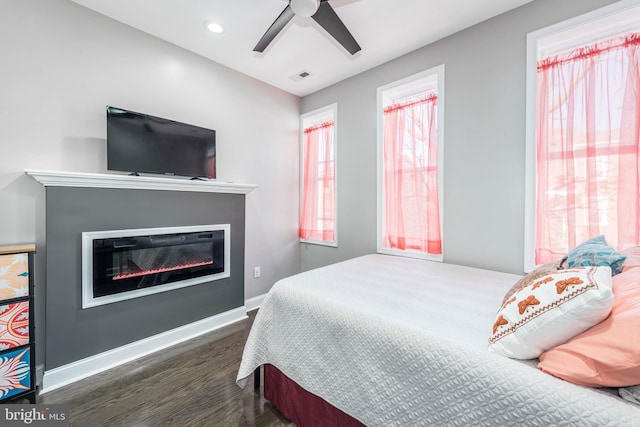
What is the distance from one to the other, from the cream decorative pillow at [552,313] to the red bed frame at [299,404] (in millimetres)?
766

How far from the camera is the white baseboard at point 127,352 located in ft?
5.95

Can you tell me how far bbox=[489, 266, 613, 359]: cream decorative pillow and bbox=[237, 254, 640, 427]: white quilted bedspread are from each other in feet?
0.24

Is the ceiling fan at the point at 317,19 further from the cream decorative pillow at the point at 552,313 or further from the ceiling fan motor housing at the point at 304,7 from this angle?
the cream decorative pillow at the point at 552,313

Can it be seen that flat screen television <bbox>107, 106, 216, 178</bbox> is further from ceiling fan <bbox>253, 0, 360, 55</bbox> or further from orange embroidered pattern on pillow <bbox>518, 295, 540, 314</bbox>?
orange embroidered pattern on pillow <bbox>518, 295, 540, 314</bbox>

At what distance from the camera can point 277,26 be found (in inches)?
72.8

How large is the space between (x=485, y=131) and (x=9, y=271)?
11.6ft

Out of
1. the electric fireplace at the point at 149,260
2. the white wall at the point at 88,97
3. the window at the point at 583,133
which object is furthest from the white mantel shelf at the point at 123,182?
the window at the point at 583,133

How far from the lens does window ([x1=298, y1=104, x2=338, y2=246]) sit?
3.45 m

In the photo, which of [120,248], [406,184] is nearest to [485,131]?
[406,184]

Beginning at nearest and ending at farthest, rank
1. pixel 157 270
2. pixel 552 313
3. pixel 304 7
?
1. pixel 552 313
2. pixel 304 7
3. pixel 157 270

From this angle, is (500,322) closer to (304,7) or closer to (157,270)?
(304,7)

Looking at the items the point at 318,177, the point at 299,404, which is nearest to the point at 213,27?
the point at 318,177

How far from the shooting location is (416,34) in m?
2.39

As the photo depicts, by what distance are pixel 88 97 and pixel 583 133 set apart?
3779 mm
